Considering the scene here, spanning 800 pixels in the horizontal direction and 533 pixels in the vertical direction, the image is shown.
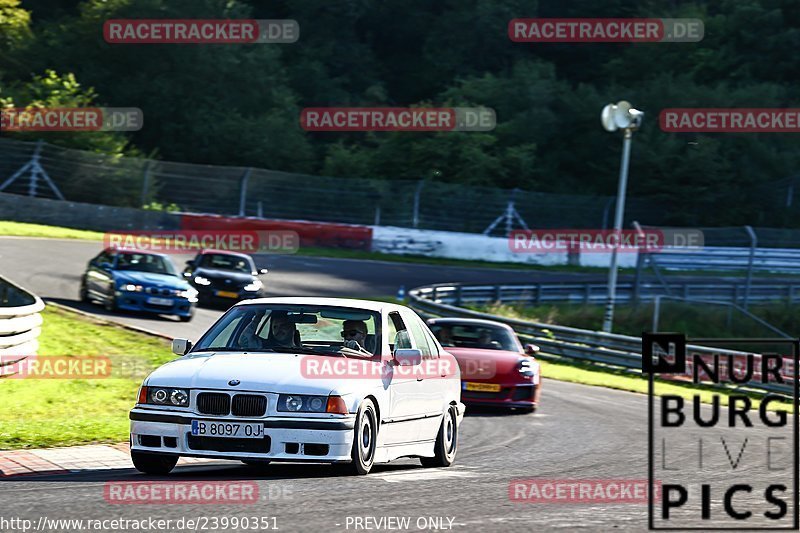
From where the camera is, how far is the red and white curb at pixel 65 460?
30.6 feet

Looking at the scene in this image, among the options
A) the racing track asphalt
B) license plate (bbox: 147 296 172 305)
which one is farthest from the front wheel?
license plate (bbox: 147 296 172 305)

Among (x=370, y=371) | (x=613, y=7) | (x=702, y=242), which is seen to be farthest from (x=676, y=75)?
(x=370, y=371)

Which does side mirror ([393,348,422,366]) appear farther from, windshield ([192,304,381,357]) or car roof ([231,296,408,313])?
car roof ([231,296,408,313])

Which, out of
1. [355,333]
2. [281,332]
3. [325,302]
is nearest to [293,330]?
[281,332]

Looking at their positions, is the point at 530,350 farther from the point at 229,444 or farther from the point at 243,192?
the point at 243,192

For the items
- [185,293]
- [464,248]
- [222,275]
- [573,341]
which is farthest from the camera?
[464,248]

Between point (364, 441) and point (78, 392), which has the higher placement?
point (364, 441)

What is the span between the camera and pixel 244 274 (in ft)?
92.5

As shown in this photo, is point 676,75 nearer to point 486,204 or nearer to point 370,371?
point 486,204

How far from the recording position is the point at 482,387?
55.8 feet

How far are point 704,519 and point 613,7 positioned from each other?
213 feet

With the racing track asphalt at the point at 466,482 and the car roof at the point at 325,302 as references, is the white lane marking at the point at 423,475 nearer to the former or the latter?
the racing track asphalt at the point at 466,482

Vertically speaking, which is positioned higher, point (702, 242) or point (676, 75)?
point (676, 75)

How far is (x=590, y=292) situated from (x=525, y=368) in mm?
20088
